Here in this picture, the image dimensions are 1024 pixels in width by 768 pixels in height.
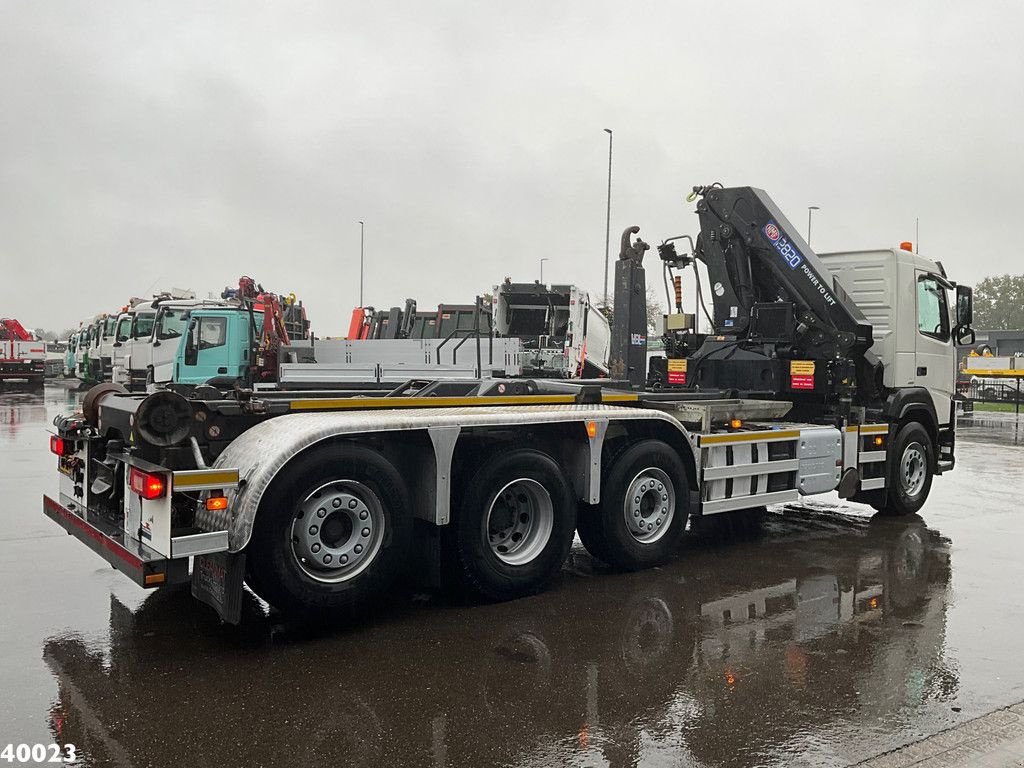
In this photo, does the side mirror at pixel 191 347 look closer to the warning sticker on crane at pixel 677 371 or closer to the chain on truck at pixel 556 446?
the chain on truck at pixel 556 446

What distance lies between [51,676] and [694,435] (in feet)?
16.6

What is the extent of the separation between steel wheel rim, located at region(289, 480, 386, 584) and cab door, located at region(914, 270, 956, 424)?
23.3 feet

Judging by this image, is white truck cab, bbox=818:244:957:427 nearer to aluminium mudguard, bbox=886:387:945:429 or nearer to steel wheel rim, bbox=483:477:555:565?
aluminium mudguard, bbox=886:387:945:429

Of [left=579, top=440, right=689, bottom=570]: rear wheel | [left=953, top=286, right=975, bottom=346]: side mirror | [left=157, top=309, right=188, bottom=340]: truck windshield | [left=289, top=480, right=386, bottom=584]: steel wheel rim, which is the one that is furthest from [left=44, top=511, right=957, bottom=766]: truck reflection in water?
[left=157, top=309, right=188, bottom=340]: truck windshield

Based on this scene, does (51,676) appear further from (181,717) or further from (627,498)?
(627,498)

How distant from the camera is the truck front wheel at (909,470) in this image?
9656 millimetres

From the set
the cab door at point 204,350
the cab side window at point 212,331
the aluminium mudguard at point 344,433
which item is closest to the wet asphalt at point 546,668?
the aluminium mudguard at point 344,433

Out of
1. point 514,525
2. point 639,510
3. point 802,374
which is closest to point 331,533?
point 514,525

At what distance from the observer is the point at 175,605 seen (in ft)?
19.5

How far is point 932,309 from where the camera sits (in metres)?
10.2

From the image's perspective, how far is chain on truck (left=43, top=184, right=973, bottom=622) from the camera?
5.04 metres

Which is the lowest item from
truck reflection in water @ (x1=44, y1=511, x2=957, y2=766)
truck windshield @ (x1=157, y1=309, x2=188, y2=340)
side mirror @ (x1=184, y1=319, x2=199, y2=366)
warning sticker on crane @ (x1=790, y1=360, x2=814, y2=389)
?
truck reflection in water @ (x1=44, y1=511, x2=957, y2=766)

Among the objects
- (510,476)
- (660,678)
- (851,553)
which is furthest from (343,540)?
(851,553)

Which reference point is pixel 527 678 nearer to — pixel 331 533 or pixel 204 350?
pixel 331 533
